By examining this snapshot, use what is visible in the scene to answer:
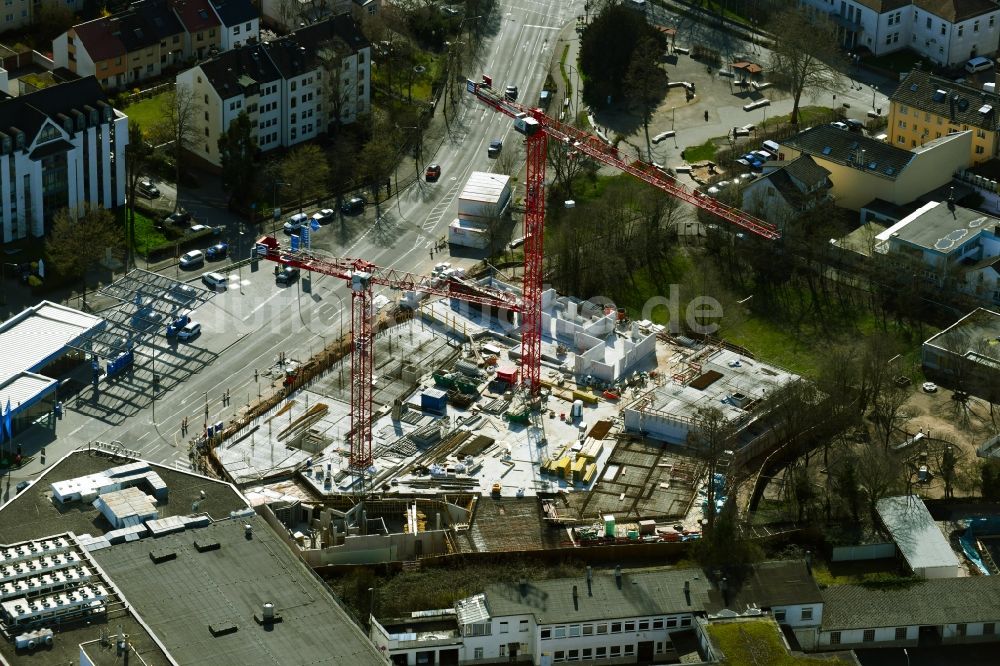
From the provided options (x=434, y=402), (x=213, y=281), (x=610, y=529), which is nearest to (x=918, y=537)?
(x=610, y=529)

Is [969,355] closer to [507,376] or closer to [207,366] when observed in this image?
[507,376]

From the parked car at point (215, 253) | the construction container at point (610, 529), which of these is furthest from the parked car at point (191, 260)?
the construction container at point (610, 529)

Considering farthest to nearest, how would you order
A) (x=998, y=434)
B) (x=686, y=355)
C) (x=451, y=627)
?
(x=686, y=355) < (x=998, y=434) < (x=451, y=627)

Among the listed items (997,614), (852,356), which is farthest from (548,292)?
(997,614)

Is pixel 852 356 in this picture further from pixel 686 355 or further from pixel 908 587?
pixel 908 587

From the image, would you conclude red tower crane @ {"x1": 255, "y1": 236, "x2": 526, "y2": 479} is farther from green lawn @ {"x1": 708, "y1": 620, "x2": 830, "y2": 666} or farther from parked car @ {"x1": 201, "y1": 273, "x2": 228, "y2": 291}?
green lawn @ {"x1": 708, "y1": 620, "x2": 830, "y2": 666}

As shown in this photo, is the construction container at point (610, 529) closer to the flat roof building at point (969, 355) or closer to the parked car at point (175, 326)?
the flat roof building at point (969, 355)
